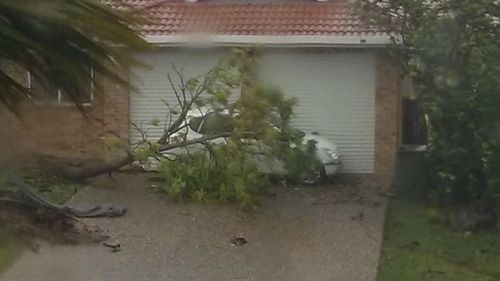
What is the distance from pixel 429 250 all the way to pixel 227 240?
180 centimetres

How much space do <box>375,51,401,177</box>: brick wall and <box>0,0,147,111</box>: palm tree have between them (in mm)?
9560

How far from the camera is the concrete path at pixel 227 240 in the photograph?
8883 millimetres

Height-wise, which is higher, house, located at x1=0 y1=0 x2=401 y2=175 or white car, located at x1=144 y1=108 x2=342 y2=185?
house, located at x1=0 y1=0 x2=401 y2=175

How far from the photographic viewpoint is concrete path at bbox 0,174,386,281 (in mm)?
8883

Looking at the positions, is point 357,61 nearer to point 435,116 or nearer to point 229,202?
point 435,116

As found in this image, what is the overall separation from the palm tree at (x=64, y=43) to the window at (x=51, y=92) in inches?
0.5

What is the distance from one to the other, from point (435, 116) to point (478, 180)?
2.50 ft

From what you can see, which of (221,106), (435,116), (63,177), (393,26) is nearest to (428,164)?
(435,116)

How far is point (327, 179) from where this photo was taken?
11.5 m

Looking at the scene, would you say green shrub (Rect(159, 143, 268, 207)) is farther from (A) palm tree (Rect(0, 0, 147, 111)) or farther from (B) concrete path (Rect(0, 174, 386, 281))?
(A) palm tree (Rect(0, 0, 147, 111))

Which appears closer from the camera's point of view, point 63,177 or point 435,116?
point 63,177

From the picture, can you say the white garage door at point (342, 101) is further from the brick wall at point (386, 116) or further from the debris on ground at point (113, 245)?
the debris on ground at point (113, 245)

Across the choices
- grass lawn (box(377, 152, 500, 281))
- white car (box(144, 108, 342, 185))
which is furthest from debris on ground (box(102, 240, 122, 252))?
grass lawn (box(377, 152, 500, 281))

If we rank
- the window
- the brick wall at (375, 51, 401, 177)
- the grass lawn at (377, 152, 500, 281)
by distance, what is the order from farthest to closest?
1. the brick wall at (375, 51, 401, 177)
2. the grass lawn at (377, 152, 500, 281)
3. the window
